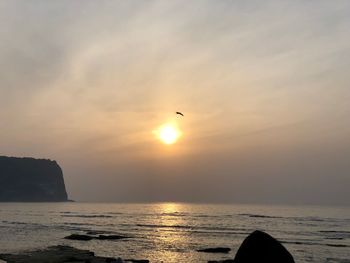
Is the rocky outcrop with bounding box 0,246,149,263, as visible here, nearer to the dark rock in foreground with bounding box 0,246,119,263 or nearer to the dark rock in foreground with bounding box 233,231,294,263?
the dark rock in foreground with bounding box 0,246,119,263

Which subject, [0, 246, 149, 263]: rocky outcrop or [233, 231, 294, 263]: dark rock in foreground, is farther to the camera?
[0, 246, 149, 263]: rocky outcrop

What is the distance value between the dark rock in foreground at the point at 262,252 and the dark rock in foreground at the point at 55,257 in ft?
72.1

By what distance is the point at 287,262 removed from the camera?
2698 centimetres

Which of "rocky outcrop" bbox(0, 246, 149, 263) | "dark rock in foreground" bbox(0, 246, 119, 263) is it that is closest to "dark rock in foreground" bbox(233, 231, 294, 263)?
"rocky outcrop" bbox(0, 246, 149, 263)

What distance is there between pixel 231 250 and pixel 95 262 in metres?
24.1

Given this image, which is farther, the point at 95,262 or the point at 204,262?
the point at 204,262

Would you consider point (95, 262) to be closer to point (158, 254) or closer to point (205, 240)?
point (158, 254)

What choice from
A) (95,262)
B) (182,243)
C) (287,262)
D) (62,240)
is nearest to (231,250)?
(182,243)

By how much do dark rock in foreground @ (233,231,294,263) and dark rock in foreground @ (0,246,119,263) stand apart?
21967mm

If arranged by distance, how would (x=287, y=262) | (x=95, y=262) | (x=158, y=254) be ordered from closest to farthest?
(x=287, y=262), (x=95, y=262), (x=158, y=254)

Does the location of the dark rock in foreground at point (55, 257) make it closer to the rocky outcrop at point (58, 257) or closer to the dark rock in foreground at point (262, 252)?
the rocky outcrop at point (58, 257)

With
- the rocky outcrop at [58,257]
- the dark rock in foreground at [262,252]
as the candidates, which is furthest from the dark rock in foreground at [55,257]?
the dark rock in foreground at [262,252]

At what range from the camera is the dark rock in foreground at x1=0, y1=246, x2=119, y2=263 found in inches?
1893

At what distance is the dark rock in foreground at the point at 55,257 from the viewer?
4809 cm
